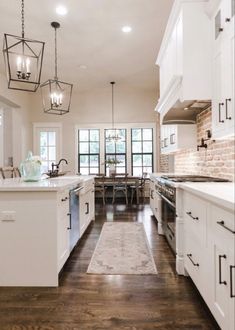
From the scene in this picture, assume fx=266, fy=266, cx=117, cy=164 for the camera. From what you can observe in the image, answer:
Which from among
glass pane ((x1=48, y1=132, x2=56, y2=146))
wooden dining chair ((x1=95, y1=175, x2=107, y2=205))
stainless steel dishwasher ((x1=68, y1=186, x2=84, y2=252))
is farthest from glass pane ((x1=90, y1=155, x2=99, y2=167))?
stainless steel dishwasher ((x1=68, y1=186, x2=84, y2=252))

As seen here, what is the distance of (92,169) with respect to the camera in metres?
8.76

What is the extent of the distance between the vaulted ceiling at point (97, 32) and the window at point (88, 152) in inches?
86.8

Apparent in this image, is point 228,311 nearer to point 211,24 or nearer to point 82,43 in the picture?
point 211,24

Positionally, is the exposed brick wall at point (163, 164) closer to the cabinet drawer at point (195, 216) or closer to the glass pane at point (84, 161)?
the glass pane at point (84, 161)

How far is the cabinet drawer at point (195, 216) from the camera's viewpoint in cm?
192

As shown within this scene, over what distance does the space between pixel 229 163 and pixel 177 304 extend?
144cm

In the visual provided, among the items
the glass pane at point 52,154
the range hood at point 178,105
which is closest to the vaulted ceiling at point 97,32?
the range hood at point 178,105

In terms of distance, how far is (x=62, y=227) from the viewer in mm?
2631

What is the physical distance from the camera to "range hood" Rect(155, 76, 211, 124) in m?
2.92

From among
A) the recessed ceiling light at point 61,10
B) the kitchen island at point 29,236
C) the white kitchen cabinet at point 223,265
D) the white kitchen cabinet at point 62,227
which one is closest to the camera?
the white kitchen cabinet at point 223,265

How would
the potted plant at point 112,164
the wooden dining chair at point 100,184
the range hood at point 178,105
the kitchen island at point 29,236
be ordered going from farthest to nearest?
the potted plant at point 112,164, the wooden dining chair at point 100,184, the range hood at point 178,105, the kitchen island at point 29,236

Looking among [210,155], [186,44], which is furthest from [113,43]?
[210,155]

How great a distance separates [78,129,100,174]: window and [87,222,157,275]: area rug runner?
4.38 metres

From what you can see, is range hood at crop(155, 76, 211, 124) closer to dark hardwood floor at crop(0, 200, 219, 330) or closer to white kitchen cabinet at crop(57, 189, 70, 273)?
white kitchen cabinet at crop(57, 189, 70, 273)
